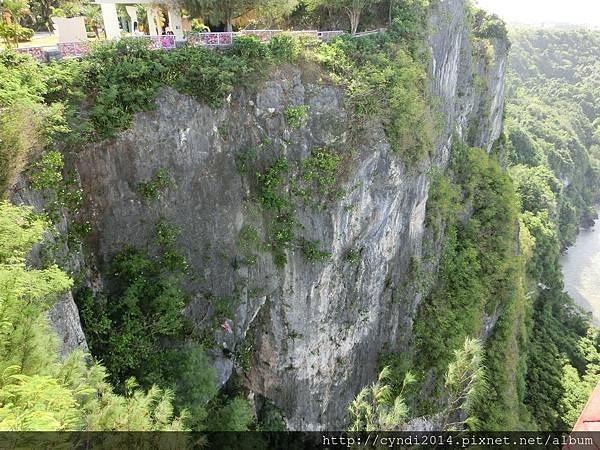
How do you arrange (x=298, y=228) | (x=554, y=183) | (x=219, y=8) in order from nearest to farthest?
(x=298, y=228) → (x=219, y=8) → (x=554, y=183)

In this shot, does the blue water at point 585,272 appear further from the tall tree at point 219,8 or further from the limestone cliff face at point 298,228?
the tall tree at point 219,8

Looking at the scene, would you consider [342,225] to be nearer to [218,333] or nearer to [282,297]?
[282,297]

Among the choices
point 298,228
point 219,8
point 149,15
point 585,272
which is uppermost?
point 149,15

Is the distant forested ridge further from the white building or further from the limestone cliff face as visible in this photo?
the white building

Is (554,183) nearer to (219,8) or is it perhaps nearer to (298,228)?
(298,228)

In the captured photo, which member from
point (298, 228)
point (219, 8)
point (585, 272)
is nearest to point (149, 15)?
point (219, 8)

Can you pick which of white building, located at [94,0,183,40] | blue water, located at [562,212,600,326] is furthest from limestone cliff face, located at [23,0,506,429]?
blue water, located at [562,212,600,326]

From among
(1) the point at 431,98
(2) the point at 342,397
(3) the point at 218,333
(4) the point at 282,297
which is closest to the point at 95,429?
(3) the point at 218,333
